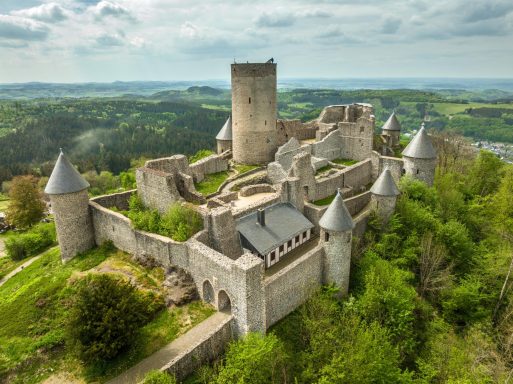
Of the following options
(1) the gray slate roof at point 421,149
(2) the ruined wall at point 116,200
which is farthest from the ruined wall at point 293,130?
(2) the ruined wall at point 116,200

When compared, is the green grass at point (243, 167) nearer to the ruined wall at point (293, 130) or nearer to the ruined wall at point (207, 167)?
the ruined wall at point (207, 167)

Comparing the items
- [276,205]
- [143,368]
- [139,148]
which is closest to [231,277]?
[143,368]

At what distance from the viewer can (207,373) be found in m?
15.5

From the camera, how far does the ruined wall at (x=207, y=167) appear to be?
104 feet

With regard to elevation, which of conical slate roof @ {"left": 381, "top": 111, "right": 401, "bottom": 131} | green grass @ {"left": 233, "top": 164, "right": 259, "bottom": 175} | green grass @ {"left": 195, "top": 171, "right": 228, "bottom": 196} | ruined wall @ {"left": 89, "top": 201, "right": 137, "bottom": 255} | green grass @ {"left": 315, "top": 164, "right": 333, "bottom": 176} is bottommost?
ruined wall @ {"left": 89, "top": 201, "right": 137, "bottom": 255}

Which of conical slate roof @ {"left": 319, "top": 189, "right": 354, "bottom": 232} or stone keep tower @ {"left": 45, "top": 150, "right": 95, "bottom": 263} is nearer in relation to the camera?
conical slate roof @ {"left": 319, "top": 189, "right": 354, "bottom": 232}

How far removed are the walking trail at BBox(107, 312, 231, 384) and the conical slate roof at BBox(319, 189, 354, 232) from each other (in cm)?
747

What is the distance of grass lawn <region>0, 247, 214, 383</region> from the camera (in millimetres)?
16141

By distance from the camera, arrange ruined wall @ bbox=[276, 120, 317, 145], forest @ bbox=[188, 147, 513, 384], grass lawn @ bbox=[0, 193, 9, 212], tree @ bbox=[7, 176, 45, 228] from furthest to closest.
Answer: grass lawn @ bbox=[0, 193, 9, 212] → tree @ bbox=[7, 176, 45, 228] → ruined wall @ bbox=[276, 120, 317, 145] → forest @ bbox=[188, 147, 513, 384]

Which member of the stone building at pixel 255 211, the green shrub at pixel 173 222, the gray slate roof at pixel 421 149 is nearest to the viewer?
the stone building at pixel 255 211

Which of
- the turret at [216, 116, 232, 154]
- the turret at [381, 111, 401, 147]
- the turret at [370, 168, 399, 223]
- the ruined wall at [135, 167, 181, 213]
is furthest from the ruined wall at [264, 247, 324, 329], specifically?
the turret at [381, 111, 401, 147]

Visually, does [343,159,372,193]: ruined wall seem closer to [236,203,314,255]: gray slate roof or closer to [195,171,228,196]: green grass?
[236,203,314,255]: gray slate roof

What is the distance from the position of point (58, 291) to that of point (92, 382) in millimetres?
7278

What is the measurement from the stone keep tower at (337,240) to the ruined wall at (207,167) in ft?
46.6
